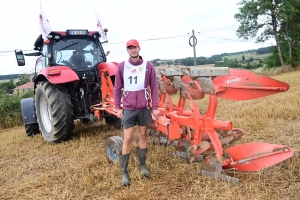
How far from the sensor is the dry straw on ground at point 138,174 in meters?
2.85

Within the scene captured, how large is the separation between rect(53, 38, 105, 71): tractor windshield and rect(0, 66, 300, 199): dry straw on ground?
4.87 feet

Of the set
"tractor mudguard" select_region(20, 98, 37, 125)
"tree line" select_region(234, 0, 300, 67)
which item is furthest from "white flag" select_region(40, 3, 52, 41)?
"tree line" select_region(234, 0, 300, 67)

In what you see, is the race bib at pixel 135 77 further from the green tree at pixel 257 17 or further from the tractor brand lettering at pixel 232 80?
the green tree at pixel 257 17

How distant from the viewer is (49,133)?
5.74 m

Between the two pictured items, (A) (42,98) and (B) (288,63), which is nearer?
(A) (42,98)

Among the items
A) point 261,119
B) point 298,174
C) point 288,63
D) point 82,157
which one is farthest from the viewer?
point 288,63

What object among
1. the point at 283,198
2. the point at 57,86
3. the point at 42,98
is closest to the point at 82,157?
the point at 57,86

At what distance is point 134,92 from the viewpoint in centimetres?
331

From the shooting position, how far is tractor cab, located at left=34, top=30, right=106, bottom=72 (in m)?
5.68

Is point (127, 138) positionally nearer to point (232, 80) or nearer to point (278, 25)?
point (232, 80)

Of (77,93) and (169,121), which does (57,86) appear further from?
(169,121)

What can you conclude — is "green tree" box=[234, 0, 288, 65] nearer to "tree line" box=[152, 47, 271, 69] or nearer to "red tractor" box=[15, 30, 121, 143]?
"tree line" box=[152, 47, 271, 69]

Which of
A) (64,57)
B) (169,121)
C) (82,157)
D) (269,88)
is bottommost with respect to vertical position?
(82,157)

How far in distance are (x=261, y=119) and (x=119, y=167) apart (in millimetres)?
2887
